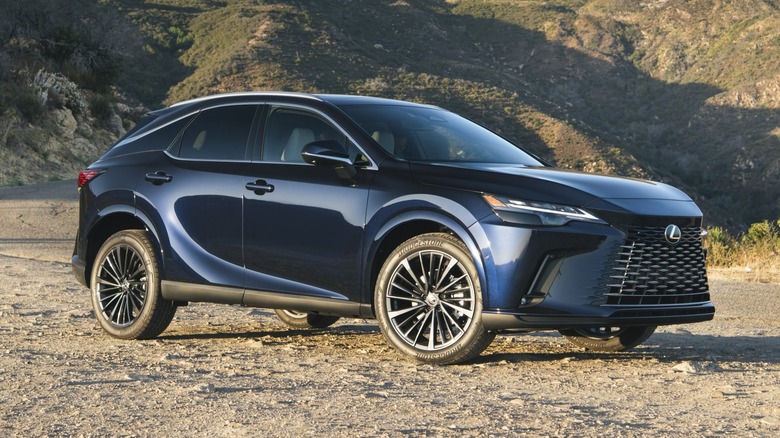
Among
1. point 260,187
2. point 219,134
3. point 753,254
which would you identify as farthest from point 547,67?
point 260,187

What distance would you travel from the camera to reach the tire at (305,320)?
33.2 feet

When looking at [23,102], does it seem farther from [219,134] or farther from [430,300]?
[430,300]

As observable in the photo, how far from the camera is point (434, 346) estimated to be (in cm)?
779

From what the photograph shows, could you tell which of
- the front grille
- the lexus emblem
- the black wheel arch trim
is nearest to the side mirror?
the black wheel arch trim

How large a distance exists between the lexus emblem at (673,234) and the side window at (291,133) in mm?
2261

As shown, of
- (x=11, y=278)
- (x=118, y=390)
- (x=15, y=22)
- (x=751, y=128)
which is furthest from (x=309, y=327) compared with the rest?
(x=751, y=128)

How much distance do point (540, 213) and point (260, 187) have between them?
2.12 meters

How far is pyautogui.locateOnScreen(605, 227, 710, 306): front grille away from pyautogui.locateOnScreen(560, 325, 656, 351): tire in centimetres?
79

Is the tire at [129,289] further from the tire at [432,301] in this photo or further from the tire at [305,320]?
the tire at [432,301]

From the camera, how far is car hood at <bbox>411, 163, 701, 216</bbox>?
24.6 ft

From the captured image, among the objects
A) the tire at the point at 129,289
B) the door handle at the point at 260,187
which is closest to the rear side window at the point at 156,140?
the tire at the point at 129,289

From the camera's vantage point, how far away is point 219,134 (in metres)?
9.10

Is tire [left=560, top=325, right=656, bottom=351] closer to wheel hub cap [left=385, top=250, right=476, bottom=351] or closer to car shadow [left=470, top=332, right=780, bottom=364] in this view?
car shadow [left=470, top=332, right=780, bottom=364]

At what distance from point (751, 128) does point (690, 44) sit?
21.5 meters
